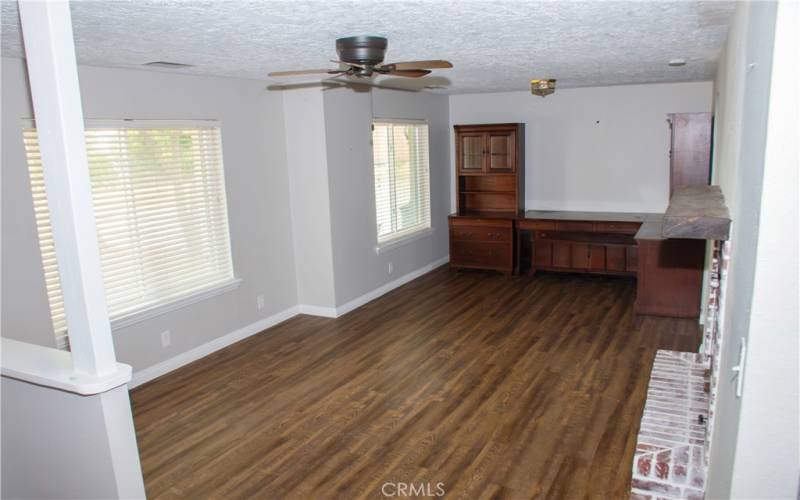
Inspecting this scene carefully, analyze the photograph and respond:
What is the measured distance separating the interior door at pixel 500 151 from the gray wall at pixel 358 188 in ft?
2.89

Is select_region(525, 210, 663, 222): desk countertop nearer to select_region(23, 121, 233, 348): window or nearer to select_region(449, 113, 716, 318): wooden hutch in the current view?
select_region(449, 113, 716, 318): wooden hutch

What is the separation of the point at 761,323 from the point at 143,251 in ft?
13.5

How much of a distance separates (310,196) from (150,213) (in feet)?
5.56

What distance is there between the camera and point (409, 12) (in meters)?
2.56

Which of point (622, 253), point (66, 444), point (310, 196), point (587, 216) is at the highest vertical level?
point (310, 196)

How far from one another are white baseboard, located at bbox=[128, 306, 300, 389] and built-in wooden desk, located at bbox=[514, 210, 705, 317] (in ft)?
10.2

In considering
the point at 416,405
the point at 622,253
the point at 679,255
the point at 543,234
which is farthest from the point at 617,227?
the point at 416,405

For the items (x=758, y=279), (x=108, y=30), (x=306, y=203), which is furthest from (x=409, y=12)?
(x=306, y=203)

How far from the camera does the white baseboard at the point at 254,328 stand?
449 cm

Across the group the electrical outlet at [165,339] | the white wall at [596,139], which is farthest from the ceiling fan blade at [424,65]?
the white wall at [596,139]

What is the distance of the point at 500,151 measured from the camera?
736 cm

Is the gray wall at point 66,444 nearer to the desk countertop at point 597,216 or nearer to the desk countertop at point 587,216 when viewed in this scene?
the desk countertop at point 587,216

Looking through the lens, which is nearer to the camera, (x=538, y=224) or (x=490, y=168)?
(x=538, y=224)

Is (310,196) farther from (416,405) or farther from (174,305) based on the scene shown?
(416,405)
